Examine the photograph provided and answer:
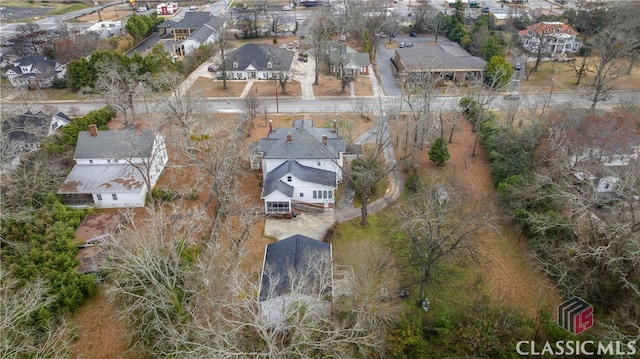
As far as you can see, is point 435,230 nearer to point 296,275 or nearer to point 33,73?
point 296,275

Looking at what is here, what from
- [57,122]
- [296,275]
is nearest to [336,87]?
[57,122]

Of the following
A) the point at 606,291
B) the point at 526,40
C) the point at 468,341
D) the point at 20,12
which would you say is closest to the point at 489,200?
the point at 606,291

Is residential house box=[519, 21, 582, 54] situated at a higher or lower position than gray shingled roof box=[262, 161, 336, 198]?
higher

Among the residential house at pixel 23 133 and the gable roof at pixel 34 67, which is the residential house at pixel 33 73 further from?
the residential house at pixel 23 133

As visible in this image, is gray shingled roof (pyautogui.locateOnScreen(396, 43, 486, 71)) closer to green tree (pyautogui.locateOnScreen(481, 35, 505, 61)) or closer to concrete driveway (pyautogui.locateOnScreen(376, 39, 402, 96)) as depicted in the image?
green tree (pyautogui.locateOnScreen(481, 35, 505, 61))

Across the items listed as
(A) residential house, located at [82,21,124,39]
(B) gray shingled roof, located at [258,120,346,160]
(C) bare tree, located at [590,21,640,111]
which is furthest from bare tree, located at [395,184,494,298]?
(A) residential house, located at [82,21,124,39]

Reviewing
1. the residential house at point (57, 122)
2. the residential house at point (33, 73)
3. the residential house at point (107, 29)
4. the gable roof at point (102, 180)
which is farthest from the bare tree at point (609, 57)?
the residential house at point (107, 29)
